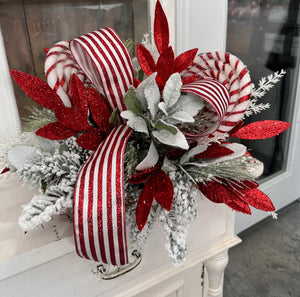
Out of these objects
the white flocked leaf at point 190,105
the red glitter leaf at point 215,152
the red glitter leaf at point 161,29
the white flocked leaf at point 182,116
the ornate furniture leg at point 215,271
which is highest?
the red glitter leaf at point 161,29

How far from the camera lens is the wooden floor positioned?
1266mm

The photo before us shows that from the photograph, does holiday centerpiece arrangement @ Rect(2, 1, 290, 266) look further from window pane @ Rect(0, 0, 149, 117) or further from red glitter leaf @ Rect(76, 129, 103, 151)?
window pane @ Rect(0, 0, 149, 117)

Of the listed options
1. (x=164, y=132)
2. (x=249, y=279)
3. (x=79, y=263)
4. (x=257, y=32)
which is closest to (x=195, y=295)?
(x=79, y=263)

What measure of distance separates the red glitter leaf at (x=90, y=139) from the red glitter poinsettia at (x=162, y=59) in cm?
12

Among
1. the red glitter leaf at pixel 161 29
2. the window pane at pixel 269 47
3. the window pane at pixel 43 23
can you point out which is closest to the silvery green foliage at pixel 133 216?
the red glitter leaf at pixel 161 29

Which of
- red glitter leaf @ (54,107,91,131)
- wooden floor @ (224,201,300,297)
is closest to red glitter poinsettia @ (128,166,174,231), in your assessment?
red glitter leaf @ (54,107,91,131)

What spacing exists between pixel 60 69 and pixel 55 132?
0.10m

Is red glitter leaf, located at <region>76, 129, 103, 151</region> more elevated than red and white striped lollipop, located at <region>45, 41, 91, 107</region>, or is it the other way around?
red and white striped lollipop, located at <region>45, 41, 91, 107</region>

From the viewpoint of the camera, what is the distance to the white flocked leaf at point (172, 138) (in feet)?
1.25

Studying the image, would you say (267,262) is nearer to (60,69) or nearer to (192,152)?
(192,152)

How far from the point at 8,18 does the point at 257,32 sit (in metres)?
0.96

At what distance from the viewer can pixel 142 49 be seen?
47cm

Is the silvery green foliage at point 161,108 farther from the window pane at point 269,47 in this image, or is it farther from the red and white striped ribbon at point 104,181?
the window pane at point 269,47

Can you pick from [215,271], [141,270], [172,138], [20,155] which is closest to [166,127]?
[172,138]
